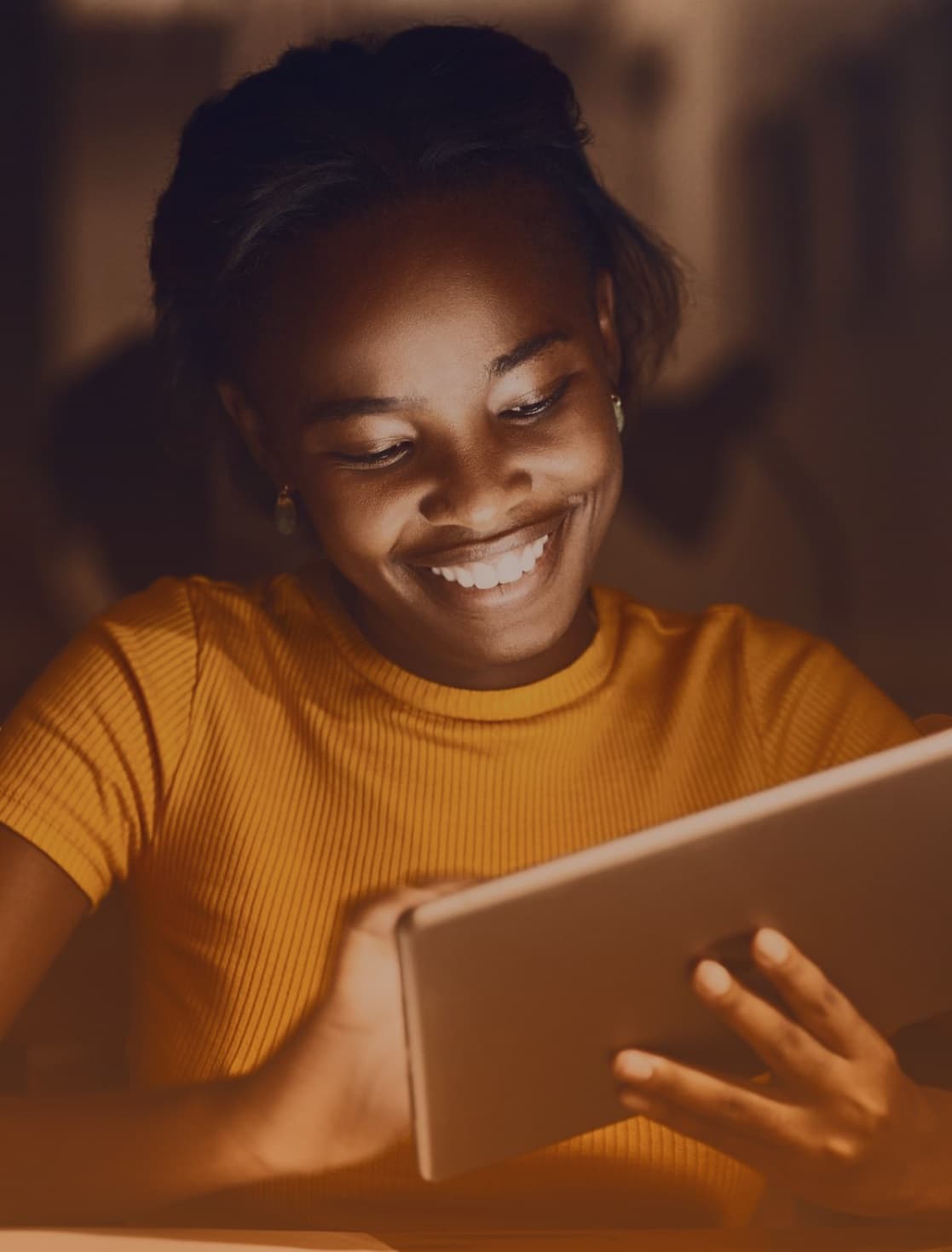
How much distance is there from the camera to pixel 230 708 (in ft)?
3.54

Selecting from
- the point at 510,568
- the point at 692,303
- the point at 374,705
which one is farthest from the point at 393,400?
the point at 692,303

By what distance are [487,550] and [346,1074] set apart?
34cm

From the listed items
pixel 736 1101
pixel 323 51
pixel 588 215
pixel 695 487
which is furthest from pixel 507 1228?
pixel 323 51

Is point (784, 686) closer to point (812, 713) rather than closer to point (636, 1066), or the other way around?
point (812, 713)

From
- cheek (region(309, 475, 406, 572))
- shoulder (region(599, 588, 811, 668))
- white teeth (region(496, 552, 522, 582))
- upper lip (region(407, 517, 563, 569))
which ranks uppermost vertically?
cheek (region(309, 475, 406, 572))

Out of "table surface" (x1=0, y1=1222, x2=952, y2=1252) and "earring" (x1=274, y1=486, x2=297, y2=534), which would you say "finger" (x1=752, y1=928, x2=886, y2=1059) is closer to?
"table surface" (x1=0, y1=1222, x2=952, y2=1252)

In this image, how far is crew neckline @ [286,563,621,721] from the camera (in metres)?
1.09

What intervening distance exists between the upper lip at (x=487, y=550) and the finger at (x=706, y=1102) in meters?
0.34

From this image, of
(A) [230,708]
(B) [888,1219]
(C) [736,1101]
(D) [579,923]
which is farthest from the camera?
(A) [230,708]

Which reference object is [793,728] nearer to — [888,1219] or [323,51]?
[888,1219]

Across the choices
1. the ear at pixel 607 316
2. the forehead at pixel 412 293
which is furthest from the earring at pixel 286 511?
the ear at pixel 607 316

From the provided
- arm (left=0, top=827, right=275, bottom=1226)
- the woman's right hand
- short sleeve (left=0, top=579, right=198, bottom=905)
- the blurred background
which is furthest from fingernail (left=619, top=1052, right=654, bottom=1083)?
the blurred background

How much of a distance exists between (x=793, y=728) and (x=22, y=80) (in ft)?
2.50

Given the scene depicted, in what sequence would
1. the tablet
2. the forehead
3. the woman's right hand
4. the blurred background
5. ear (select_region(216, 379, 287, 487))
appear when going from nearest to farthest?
the tablet < the woman's right hand < the forehead < ear (select_region(216, 379, 287, 487)) < the blurred background
